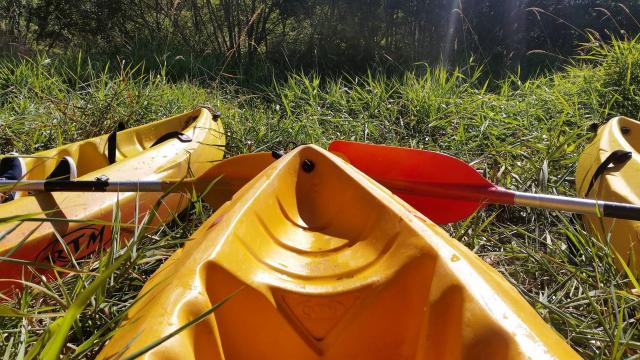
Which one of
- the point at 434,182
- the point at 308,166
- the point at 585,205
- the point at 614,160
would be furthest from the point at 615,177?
the point at 308,166

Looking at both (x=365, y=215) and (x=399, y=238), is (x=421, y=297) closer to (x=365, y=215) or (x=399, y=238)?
(x=399, y=238)

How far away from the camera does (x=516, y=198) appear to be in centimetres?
177

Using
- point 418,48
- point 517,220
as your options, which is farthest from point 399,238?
point 418,48

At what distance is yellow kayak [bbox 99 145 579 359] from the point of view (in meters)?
0.88

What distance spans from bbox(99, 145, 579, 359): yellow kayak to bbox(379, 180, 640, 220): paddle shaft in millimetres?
510

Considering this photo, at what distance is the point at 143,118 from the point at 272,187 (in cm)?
226

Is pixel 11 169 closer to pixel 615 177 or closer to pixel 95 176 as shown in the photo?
pixel 95 176

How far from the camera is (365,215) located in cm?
136

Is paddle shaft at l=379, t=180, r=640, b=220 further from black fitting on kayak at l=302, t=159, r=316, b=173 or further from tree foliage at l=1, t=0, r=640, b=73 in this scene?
tree foliage at l=1, t=0, r=640, b=73

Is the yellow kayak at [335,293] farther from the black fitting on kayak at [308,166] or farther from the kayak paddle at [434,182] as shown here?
the kayak paddle at [434,182]

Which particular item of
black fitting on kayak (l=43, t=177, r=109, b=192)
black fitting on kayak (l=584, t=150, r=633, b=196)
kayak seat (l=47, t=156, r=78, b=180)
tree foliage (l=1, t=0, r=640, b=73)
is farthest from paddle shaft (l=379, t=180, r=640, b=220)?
tree foliage (l=1, t=0, r=640, b=73)

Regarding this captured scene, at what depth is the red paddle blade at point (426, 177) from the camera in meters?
1.85

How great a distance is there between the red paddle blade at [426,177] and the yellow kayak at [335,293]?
521 mm

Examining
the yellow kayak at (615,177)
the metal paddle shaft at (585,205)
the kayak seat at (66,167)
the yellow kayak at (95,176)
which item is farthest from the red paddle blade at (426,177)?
the kayak seat at (66,167)
